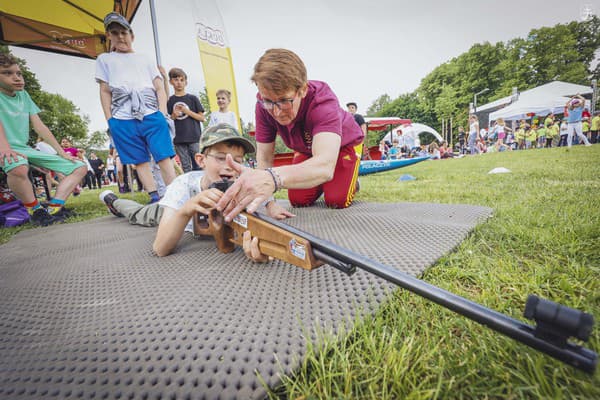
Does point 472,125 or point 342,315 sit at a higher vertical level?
point 472,125

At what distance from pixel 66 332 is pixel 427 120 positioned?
5559cm

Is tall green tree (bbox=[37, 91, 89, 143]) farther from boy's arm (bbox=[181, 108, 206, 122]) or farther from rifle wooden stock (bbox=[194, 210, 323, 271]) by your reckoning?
rifle wooden stock (bbox=[194, 210, 323, 271])

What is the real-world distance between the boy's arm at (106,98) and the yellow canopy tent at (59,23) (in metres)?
5.81

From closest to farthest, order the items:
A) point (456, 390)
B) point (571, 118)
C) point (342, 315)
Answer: point (456, 390)
point (342, 315)
point (571, 118)

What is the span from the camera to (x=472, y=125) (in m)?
16.2

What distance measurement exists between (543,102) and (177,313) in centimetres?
3085

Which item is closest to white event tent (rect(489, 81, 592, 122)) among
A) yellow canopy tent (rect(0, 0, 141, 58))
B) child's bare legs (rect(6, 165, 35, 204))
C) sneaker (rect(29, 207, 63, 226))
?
yellow canopy tent (rect(0, 0, 141, 58))

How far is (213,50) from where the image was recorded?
876cm

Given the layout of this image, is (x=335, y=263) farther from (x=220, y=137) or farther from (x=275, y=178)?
(x=220, y=137)

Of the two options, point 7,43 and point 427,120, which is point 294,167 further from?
point 427,120

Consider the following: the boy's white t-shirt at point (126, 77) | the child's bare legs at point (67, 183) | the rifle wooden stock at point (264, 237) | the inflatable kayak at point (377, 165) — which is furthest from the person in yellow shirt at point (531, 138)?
the child's bare legs at point (67, 183)

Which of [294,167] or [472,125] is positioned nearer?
Answer: [294,167]

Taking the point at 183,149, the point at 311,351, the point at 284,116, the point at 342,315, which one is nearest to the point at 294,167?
the point at 284,116

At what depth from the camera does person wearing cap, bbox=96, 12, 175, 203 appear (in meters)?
3.61
